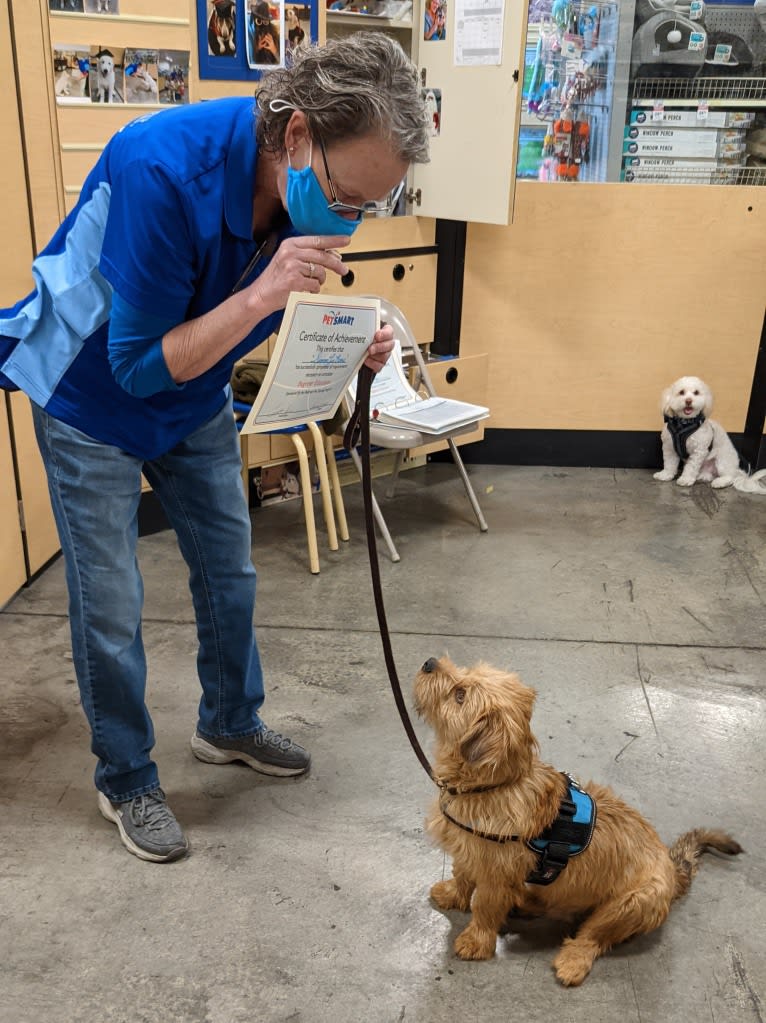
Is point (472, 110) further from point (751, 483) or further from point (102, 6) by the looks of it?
point (751, 483)

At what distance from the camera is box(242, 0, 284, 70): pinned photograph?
3.63 meters

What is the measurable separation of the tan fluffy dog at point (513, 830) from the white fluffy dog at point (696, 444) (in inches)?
122

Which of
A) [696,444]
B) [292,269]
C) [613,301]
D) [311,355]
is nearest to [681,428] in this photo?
[696,444]

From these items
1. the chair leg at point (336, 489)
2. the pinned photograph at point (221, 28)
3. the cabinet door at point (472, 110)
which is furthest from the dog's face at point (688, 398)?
the pinned photograph at point (221, 28)

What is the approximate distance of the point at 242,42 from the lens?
3.64 meters

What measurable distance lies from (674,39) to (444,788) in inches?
165

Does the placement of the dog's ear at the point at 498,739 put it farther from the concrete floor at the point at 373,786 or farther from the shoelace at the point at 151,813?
the shoelace at the point at 151,813

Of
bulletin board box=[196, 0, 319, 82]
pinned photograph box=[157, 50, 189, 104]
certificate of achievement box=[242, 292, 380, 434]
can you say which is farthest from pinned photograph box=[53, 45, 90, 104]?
certificate of achievement box=[242, 292, 380, 434]

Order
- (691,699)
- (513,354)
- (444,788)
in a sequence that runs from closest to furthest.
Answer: (444,788) → (691,699) → (513,354)

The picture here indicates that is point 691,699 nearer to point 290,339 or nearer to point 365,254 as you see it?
point 290,339

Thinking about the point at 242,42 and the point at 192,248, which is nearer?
the point at 192,248

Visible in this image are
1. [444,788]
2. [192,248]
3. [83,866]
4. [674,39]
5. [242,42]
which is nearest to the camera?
[192,248]

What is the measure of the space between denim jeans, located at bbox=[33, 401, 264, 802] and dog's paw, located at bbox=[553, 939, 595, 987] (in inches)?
39.2

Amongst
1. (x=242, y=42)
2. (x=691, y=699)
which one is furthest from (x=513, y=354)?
Answer: (x=691, y=699)
